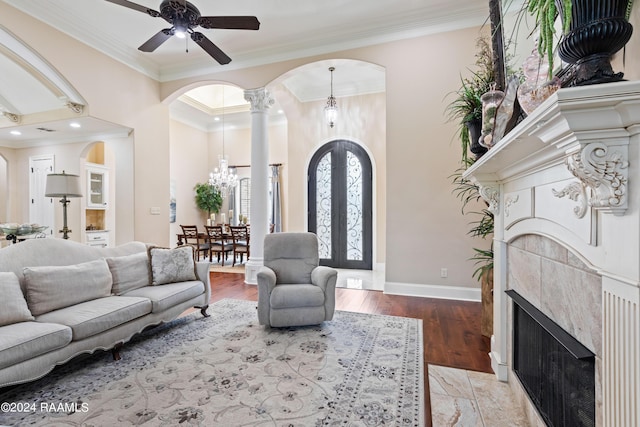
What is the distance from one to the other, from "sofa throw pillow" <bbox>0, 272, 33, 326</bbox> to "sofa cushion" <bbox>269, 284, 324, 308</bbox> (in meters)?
1.85

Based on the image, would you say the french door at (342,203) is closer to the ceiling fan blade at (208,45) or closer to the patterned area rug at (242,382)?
the ceiling fan blade at (208,45)

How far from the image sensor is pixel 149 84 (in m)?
5.35

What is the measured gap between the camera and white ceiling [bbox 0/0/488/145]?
3.80m

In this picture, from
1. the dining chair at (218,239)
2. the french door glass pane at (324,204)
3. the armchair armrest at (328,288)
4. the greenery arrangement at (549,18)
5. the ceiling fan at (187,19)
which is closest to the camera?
the greenery arrangement at (549,18)

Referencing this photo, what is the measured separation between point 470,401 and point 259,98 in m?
4.87

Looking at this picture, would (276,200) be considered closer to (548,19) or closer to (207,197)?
(207,197)

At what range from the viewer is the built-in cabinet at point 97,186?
20.8 feet

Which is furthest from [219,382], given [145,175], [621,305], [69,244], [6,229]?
[145,175]

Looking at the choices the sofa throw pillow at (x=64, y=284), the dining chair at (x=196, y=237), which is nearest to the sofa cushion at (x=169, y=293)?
the sofa throw pillow at (x=64, y=284)

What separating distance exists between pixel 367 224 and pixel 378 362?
162 inches

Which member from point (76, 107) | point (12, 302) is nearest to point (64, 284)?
point (12, 302)

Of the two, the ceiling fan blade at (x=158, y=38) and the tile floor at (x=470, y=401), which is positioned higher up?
the ceiling fan blade at (x=158, y=38)

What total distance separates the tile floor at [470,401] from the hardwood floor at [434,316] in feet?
0.24

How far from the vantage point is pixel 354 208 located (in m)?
6.46
